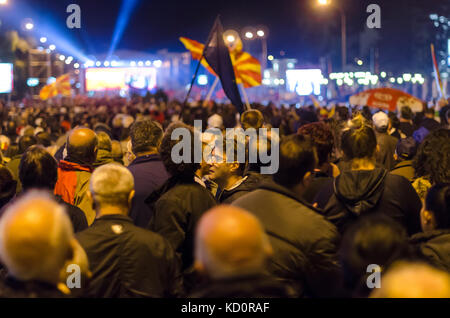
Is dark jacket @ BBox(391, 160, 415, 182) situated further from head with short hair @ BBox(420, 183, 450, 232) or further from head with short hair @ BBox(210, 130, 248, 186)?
head with short hair @ BBox(420, 183, 450, 232)

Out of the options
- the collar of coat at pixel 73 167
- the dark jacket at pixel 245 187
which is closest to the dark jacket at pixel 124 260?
the dark jacket at pixel 245 187

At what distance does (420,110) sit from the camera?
16.5 metres

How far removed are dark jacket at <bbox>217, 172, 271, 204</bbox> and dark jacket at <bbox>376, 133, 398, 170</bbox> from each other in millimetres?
3968

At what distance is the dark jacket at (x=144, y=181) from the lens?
5.66 metres

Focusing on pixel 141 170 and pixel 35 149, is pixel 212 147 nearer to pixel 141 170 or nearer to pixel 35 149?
pixel 141 170

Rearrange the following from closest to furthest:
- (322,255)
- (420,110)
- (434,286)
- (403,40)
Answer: (434,286)
(322,255)
(420,110)
(403,40)

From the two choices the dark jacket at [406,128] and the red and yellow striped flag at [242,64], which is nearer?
the dark jacket at [406,128]

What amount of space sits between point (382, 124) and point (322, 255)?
616 centimetres

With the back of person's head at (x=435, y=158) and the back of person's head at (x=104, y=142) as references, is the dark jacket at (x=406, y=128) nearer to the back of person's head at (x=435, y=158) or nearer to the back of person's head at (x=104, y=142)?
the back of person's head at (x=104, y=142)

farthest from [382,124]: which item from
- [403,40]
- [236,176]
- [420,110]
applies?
[403,40]

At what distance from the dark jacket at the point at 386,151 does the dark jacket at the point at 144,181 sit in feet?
13.6

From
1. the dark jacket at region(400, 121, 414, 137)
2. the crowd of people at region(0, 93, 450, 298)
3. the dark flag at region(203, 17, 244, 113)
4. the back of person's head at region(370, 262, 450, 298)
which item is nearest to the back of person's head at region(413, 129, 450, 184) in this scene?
the crowd of people at region(0, 93, 450, 298)
